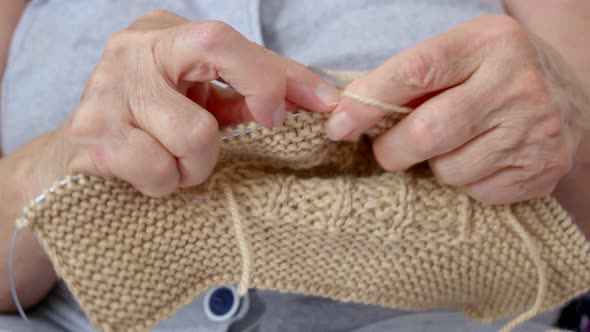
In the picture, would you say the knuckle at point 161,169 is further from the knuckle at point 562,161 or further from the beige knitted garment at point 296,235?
the knuckle at point 562,161

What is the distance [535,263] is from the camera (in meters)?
0.70

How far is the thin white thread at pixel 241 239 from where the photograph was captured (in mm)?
641

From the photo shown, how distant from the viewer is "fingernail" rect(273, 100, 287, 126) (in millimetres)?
563

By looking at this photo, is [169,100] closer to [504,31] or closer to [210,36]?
[210,36]

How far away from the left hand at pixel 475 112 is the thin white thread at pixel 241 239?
5.6 inches

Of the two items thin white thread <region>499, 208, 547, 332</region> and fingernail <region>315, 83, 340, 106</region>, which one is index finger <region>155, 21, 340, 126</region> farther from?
thin white thread <region>499, 208, 547, 332</region>

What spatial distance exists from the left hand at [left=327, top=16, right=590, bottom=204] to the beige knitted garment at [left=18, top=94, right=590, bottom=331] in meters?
0.04

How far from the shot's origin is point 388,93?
0.58m

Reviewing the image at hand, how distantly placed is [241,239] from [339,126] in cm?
18

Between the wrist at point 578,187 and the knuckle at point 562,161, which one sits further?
the wrist at point 578,187

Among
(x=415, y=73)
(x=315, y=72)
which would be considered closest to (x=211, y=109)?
(x=315, y=72)

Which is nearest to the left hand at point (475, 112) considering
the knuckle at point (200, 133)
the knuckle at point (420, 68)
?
the knuckle at point (420, 68)

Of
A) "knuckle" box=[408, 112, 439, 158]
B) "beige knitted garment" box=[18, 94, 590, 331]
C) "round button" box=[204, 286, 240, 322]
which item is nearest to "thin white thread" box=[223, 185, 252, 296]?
"beige knitted garment" box=[18, 94, 590, 331]

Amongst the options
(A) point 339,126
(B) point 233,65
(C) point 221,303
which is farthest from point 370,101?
(C) point 221,303
